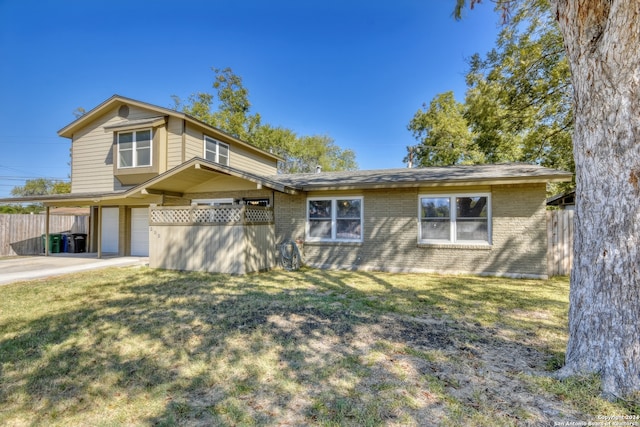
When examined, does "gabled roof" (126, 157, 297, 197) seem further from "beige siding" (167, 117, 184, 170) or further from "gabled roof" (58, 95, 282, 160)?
"gabled roof" (58, 95, 282, 160)

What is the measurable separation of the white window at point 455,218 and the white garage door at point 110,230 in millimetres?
13578

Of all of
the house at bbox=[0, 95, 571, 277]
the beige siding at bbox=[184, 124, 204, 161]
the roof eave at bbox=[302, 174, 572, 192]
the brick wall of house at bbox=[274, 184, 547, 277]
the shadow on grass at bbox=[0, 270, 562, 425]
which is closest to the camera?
the shadow on grass at bbox=[0, 270, 562, 425]

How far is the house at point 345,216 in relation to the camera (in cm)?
884

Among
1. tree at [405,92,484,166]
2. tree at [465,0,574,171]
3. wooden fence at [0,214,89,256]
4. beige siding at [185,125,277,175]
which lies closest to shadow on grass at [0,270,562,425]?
beige siding at [185,125,277,175]

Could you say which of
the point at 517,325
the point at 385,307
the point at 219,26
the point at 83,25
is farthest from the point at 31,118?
the point at 517,325

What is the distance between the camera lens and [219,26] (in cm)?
1480

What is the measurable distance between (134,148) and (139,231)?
146 inches

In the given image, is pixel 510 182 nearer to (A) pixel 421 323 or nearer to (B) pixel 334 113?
A: (A) pixel 421 323

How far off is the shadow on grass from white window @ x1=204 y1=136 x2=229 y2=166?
8926 millimetres

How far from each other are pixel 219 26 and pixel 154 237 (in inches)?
423

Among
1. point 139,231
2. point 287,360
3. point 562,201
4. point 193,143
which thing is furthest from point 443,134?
point 287,360

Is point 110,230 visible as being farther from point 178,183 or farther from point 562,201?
point 562,201

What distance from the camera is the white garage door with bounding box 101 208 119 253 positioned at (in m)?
14.4

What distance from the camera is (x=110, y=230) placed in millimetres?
14633
